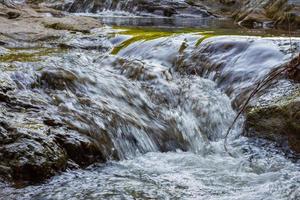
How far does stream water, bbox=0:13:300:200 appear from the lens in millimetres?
4254

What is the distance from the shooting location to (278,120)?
18.5ft

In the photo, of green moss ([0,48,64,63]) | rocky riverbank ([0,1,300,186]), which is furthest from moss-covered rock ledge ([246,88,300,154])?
green moss ([0,48,64,63])

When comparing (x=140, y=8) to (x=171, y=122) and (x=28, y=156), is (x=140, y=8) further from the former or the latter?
(x=28, y=156)

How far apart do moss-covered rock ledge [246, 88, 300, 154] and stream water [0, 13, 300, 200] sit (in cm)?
16

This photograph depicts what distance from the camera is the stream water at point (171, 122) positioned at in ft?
14.0

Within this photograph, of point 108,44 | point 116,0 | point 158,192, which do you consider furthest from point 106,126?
point 116,0

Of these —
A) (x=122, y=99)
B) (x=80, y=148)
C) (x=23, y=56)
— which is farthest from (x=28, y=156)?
(x=23, y=56)

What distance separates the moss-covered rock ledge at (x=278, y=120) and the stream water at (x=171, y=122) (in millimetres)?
157

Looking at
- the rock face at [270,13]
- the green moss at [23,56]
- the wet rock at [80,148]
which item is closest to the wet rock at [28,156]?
the wet rock at [80,148]

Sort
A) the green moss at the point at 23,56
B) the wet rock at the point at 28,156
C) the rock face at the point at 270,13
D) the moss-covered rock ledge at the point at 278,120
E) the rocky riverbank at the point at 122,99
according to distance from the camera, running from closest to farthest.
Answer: the wet rock at the point at 28,156
the rocky riverbank at the point at 122,99
the moss-covered rock ledge at the point at 278,120
the green moss at the point at 23,56
the rock face at the point at 270,13

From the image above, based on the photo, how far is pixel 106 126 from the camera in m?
5.39

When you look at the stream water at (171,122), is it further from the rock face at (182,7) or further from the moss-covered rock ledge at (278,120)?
the rock face at (182,7)

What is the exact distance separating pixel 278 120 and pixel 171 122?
1.40m

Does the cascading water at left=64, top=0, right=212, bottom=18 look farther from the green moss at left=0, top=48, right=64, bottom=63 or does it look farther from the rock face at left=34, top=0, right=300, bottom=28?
the green moss at left=0, top=48, right=64, bottom=63
